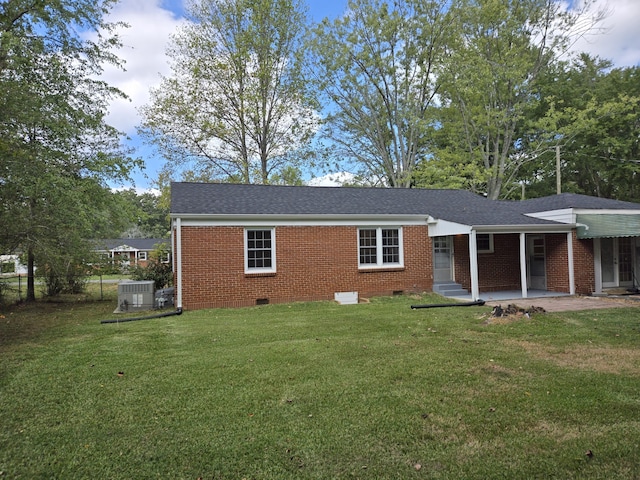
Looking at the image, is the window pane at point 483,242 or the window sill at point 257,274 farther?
the window pane at point 483,242

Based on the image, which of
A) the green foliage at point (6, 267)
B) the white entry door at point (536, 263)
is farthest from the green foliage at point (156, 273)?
the white entry door at point (536, 263)

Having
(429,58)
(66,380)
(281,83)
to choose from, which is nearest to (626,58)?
(429,58)

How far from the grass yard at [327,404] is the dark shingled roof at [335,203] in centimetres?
535

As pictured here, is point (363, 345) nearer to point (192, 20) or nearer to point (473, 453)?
point (473, 453)

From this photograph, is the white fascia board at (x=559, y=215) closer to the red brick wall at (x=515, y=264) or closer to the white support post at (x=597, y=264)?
the red brick wall at (x=515, y=264)

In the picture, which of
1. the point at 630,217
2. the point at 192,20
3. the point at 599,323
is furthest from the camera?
the point at 192,20

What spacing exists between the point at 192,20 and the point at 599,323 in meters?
27.1

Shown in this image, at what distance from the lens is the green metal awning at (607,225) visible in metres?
12.7

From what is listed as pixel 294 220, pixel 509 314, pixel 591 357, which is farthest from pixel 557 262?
pixel 294 220

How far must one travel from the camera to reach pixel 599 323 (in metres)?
8.73

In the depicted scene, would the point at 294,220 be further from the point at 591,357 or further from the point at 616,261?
the point at 616,261

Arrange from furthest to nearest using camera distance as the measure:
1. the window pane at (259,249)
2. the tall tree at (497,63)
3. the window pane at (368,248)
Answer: the tall tree at (497,63) < the window pane at (368,248) < the window pane at (259,249)

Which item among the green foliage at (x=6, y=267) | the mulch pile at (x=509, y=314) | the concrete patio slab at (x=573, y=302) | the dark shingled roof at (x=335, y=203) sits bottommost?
the concrete patio slab at (x=573, y=302)

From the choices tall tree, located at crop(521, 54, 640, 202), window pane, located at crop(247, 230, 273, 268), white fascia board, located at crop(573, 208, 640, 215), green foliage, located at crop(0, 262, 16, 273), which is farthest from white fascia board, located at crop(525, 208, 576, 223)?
Answer: green foliage, located at crop(0, 262, 16, 273)
